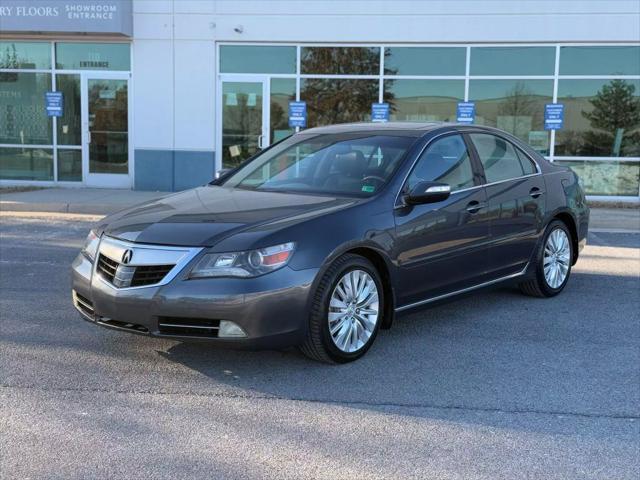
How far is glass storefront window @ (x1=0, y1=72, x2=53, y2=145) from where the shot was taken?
16.1m

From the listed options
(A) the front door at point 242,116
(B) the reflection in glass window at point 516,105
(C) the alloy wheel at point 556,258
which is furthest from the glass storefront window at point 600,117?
(C) the alloy wheel at point 556,258

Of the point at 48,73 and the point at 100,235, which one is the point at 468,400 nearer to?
the point at 100,235

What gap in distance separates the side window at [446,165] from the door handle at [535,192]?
844mm

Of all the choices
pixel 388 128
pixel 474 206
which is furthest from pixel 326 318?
pixel 388 128

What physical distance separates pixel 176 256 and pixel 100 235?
803 millimetres

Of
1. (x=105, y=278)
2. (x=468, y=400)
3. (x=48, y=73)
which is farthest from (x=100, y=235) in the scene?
(x=48, y=73)

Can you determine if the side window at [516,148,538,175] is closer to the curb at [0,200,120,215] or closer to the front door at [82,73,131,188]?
the curb at [0,200,120,215]

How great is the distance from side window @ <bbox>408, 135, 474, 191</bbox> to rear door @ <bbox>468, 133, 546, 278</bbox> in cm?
19

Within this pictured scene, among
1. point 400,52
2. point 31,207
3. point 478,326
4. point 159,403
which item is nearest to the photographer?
point 159,403

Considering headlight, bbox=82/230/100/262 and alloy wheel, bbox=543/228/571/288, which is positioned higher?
headlight, bbox=82/230/100/262

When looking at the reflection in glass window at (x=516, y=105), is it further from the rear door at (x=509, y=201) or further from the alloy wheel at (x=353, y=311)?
the alloy wheel at (x=353, y=311)

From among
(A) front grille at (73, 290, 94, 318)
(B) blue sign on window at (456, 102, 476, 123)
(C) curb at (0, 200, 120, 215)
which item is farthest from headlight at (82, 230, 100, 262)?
(B) blue sign on window at (456, 102, 476, 123)

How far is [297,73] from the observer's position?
15.2 meters

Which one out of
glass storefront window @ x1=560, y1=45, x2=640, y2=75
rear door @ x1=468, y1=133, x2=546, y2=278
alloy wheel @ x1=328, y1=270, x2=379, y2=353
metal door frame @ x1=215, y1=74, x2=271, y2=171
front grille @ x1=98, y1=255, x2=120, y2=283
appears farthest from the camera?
metal door frame @ x1=215, y1=74, x2=271, y2=171
